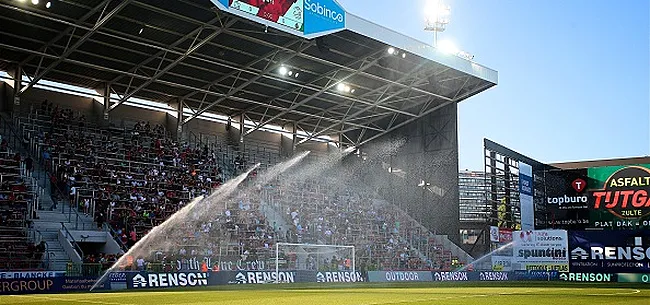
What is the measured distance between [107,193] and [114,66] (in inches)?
277

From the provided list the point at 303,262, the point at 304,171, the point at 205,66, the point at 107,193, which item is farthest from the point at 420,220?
the point at 107,193

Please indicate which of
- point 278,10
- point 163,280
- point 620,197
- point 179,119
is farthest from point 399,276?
point 179,119

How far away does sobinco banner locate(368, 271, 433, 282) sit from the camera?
3822cm

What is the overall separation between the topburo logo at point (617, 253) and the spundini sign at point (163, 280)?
2407cm

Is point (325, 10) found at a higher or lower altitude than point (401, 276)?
higher

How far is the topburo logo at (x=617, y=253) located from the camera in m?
41.1

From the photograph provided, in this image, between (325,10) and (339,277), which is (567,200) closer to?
(339,277)

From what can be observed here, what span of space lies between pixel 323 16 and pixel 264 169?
1662cm

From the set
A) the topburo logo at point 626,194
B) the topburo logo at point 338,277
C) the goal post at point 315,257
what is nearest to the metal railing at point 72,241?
the goal post at point 315,257

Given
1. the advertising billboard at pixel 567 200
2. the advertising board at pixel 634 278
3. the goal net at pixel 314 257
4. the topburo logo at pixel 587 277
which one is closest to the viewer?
the goal net at pixel 314 257

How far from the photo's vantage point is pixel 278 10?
32.5 m

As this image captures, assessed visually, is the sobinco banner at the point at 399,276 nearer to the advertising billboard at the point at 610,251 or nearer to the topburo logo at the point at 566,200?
the advertising billboard at the point at 610,251

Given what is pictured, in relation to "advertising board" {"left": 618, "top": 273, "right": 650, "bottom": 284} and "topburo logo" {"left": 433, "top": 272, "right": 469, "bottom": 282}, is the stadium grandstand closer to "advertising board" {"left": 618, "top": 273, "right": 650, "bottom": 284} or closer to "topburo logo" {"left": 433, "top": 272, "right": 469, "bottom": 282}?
"topburo logo" {"left": 433, "top": 272, "right": 469, "bottom": 282}

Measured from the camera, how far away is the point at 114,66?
39125 mm
